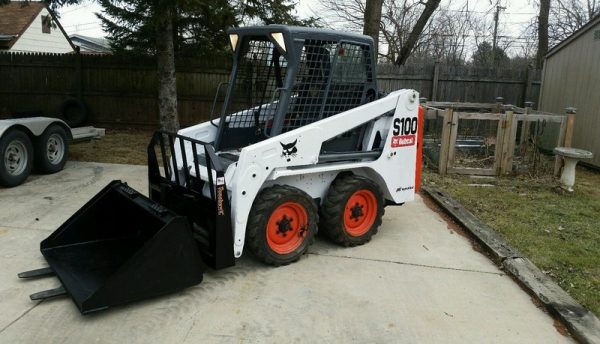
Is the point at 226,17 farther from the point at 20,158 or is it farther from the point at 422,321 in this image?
the point at 422,321

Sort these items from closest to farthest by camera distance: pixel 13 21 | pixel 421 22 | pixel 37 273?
pixel 37 273, pixel 421 22, pixel 13 21

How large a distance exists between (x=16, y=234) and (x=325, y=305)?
316cm

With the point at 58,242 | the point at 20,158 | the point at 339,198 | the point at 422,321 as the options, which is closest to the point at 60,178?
the point at 20,158

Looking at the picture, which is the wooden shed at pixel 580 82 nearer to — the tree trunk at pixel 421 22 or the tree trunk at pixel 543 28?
the tree trunk at pixel 421 22

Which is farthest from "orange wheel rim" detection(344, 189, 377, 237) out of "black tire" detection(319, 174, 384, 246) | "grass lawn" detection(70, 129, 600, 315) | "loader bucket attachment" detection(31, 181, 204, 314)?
"loader bucket attachment" detection(31, 181, 204, 314)

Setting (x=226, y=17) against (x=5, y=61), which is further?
(x=5, y=61)

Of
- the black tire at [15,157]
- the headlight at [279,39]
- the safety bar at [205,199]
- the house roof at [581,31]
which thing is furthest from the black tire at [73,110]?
the house roof at [581,31]

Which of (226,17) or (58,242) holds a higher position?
(226,17)

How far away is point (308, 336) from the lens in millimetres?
3197

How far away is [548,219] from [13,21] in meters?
27.8

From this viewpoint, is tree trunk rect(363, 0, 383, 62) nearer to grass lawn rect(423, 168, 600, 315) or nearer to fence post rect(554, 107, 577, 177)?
grass lawn rect(423, 168, 600, 315)

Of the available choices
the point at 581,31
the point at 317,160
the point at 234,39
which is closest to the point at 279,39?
the point at 234,39

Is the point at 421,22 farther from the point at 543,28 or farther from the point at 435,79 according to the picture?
the point at 543,28

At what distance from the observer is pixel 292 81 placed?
14.0 feet
